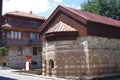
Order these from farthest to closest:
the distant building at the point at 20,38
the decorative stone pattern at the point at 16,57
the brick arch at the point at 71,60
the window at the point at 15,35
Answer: the window at the point at 15,35 < the distant building at the point at 20,38 < the decorative stone pattern at the point at 16,57 < the brick arch at the point at 71,60

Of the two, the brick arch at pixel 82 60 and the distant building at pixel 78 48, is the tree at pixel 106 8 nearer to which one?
the distant building at pixel 78 48

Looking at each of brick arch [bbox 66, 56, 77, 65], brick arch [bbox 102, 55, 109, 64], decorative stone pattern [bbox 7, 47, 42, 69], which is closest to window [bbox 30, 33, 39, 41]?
decorative stone pattern [bbox 7, 47, 42, 69]

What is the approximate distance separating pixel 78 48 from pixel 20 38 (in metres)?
18.9

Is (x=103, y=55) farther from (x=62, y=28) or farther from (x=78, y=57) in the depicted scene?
(x=62, y=28)

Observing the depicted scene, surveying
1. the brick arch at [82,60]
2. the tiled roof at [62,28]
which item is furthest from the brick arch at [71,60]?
the tiled roof at [62,28]

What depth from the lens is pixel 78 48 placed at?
23.7 m

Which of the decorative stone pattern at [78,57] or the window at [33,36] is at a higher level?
the window at [33,36]

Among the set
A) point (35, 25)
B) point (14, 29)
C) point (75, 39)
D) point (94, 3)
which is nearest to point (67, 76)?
point (75, 39)

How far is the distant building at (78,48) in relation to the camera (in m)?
23.4

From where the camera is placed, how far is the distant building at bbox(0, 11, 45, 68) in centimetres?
3925

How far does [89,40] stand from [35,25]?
21.6 m

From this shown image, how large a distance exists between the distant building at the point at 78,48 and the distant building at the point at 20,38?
15167 mm

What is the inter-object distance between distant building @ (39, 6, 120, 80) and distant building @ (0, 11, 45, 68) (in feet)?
49.8

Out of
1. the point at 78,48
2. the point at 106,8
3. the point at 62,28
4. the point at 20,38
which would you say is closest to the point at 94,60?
the point at 78,48
